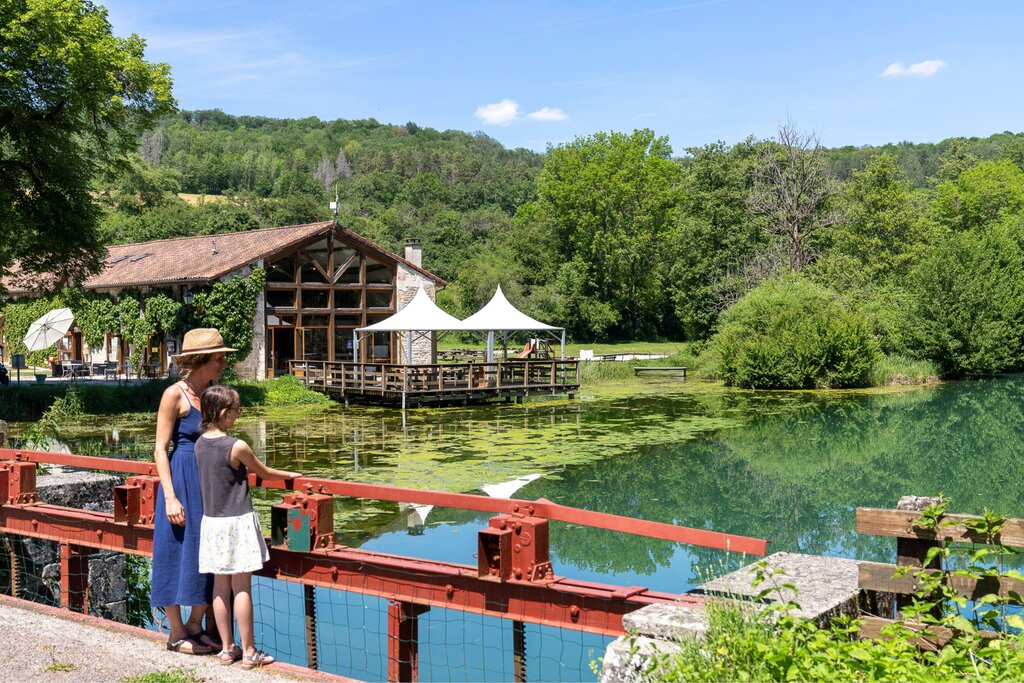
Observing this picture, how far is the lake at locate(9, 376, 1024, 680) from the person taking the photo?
779 cm

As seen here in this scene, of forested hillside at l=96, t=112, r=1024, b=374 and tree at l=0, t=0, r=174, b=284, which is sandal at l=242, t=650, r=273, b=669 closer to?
tree at l=0, t=0, r=174, b=284

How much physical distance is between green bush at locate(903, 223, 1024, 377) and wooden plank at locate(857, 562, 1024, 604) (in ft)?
112

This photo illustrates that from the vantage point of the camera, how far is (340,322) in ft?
111

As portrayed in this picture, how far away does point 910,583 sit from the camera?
171 inches

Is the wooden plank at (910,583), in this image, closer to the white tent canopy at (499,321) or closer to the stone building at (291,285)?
the white tent canopy at (499,321)

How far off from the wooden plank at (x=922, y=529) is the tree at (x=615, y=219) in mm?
51156

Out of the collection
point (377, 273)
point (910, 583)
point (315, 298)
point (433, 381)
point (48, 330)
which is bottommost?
point (433, 381)

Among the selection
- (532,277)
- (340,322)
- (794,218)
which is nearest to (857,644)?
(340,322)

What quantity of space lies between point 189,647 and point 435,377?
22.2 metres

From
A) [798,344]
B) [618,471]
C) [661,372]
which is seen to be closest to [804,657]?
[618,471]

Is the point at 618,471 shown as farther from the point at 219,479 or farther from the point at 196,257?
the point at 196,257

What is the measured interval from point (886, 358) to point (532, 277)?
24.8m

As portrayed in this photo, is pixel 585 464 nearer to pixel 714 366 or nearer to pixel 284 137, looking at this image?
pixel 714 366

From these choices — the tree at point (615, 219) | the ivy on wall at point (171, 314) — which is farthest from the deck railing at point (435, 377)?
the tree at point (615, 219)
